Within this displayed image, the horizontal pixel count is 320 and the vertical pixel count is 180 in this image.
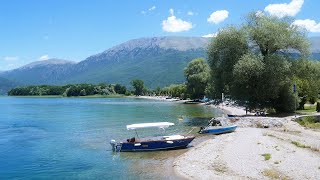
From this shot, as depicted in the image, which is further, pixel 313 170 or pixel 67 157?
pixel 67 157

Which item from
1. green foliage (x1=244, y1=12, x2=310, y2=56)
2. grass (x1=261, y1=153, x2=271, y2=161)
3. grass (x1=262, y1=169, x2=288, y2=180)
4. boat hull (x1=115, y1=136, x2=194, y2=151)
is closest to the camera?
grass (x1=262, y1=169, x2=288, y2=180)

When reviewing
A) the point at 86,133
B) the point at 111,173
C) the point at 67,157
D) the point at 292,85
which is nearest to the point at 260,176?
the point at 111,173

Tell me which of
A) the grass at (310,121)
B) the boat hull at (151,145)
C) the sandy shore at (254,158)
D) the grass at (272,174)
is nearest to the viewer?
the grass at (272,174)

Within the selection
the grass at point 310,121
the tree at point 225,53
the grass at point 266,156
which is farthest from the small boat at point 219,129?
the grass at point 266,156

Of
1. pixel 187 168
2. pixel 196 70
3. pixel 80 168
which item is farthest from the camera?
pixel 196 70

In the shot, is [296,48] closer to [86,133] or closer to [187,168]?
[86,133]

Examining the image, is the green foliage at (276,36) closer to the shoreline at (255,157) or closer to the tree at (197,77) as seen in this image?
the shoreline at (255,157)

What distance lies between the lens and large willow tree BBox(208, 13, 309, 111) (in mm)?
60156

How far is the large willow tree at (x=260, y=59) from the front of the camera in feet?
197

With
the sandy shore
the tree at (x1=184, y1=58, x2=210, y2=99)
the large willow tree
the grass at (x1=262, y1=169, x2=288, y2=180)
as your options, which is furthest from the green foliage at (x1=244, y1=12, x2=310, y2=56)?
the tree at (x1=184, y1=58, x2=210, y2=99)

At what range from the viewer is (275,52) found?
6444 cm

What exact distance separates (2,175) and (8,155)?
987 cm

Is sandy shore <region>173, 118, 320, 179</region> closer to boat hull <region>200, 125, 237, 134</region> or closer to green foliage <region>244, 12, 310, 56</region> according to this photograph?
boat hull <region>200, 125, 237, 134</region>

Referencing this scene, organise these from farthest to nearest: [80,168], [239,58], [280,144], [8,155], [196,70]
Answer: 1. [196,70]
2. [239,58]
3. [8,155]
4. [280,144]
5. [80,168]
